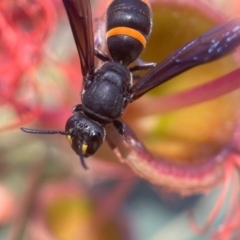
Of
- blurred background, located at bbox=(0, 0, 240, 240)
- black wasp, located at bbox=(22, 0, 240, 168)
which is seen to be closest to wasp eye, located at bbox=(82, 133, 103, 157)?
black wasp, located at bbox=(22, 0, 240, 168)

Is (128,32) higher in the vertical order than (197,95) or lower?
higher

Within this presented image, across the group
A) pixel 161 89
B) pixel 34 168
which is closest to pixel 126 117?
pixel 161 89

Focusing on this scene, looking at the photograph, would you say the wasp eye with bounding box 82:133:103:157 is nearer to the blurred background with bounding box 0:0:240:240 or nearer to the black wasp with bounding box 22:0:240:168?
the black wasp with bounding box 22:0:240:168

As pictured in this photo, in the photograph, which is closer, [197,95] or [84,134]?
[84,134]

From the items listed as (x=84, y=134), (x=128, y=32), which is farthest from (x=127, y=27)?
(x=84, y=134)

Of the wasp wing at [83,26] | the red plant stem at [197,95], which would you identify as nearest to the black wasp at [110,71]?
the wasp wing at [83,26]

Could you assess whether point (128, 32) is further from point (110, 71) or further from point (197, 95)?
point (197, 95)
